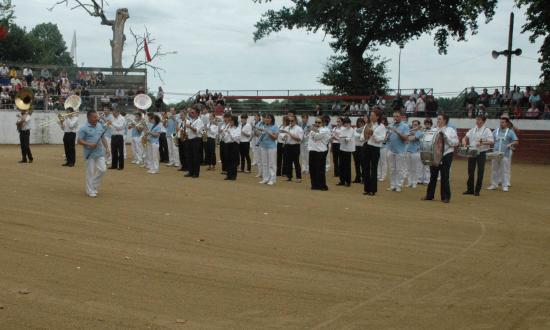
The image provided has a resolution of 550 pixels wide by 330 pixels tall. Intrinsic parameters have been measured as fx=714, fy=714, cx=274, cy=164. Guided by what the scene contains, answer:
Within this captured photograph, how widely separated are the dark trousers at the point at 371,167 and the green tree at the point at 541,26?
17.3 meters

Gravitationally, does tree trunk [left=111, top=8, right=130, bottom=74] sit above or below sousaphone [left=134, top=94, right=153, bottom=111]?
above

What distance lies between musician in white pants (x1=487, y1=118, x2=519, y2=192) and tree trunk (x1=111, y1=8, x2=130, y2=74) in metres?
31.5

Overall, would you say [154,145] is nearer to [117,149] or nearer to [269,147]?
[117,149]

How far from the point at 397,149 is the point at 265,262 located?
1072 centimetres

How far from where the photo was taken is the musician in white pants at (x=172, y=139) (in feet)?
81.8

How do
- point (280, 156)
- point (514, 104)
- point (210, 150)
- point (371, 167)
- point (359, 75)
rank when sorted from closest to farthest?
point (371, 167) < point (280, 156) < point (210, 150) < point (514, 104) < point (359, 75)

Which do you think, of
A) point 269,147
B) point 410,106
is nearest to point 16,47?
point 410,106

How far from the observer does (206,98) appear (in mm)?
39406

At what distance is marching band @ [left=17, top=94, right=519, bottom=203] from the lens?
1627cm

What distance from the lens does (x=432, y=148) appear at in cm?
1600

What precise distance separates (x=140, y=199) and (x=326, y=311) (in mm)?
8621

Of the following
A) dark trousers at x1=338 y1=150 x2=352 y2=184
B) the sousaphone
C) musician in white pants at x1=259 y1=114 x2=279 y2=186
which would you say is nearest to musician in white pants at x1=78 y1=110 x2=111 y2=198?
musician in white pants at x1=259 y1=114 x2=279 y2=186

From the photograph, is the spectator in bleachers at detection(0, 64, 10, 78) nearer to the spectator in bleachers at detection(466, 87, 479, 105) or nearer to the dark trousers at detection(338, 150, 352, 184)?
the spectator in bleachers at detection(466, 87, 479, 105)

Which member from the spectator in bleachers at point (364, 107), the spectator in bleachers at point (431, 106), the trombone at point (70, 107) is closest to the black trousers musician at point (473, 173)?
the trombone at point (70, 107)
